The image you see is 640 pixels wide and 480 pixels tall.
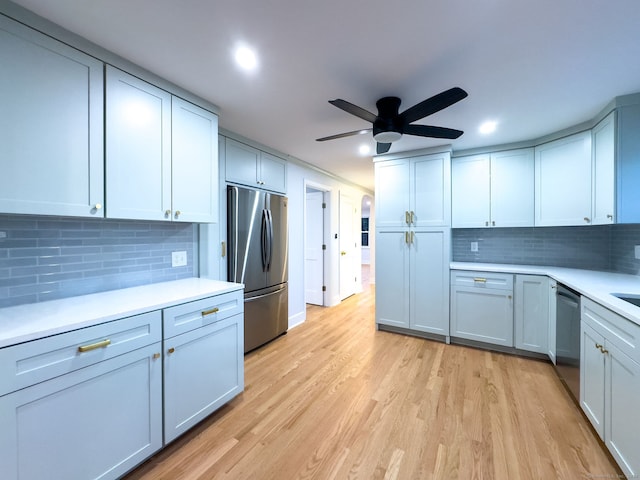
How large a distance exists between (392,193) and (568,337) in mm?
2218

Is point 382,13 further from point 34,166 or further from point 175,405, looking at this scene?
point 175,405

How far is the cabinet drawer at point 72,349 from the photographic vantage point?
1.04 meters

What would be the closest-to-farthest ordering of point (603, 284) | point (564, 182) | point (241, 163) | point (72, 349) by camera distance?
point (72, 349), point (603, 284), point (564, 182), point (241, 163)

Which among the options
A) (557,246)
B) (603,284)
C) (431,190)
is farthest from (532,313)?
(431,190)

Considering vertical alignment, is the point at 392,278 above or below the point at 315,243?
below

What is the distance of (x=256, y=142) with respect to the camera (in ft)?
10.2

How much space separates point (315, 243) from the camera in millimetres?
4820

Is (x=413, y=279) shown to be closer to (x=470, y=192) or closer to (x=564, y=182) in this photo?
(x=470, y=192)

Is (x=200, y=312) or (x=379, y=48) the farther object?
(x=200, y=312)

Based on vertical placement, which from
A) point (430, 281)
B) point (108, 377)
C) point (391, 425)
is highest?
point (430, 281)

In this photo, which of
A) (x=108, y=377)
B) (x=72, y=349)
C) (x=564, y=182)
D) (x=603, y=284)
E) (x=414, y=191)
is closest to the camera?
(x=72, y=349)

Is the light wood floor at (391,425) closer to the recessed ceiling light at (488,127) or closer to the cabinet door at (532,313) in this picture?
the cabinet door at (532,313)

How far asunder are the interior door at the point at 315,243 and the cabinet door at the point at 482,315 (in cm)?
232

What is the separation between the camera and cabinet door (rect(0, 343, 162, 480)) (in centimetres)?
106
